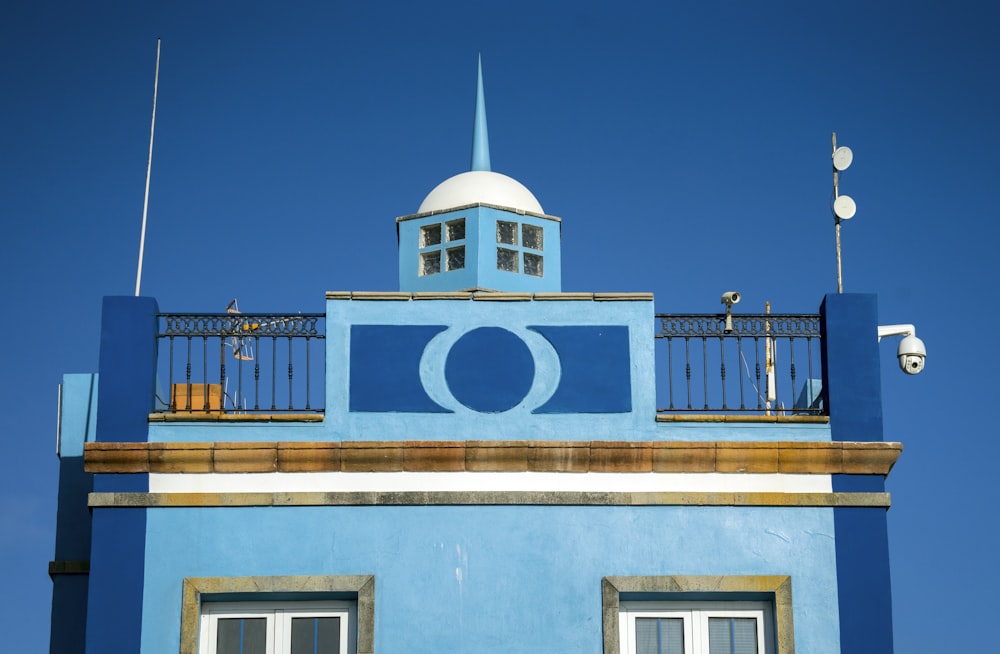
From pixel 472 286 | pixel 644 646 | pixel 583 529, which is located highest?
pixel 472 286

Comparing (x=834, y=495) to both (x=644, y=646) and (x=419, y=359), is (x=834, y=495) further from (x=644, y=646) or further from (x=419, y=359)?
(x=419, y=359)

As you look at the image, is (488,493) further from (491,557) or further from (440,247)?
(440,247)

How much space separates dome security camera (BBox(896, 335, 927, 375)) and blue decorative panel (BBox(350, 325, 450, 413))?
16.1ft

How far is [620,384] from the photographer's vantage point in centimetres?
1898

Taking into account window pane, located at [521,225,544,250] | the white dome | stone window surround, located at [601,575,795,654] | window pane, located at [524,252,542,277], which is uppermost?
the white dome

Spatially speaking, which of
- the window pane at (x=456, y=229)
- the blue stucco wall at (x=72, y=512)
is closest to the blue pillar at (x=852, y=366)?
the window pane at (x=456, y=229)

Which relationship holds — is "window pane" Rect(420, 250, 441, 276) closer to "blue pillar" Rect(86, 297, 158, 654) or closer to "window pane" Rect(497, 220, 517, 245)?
"window pane" Rect(497, 220, 517, 245)

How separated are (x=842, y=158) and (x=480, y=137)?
5.77 m

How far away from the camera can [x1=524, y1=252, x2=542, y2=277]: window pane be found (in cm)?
2223

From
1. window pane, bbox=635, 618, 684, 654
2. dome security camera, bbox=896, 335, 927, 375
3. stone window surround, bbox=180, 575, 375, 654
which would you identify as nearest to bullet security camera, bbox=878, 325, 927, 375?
dome security camera, bbox=896, 335, 927, 375

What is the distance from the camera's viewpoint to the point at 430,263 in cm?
2223

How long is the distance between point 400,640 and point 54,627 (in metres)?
5.05

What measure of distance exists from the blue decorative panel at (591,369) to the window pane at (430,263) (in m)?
3.24

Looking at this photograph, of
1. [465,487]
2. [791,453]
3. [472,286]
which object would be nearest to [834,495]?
[791,453]
